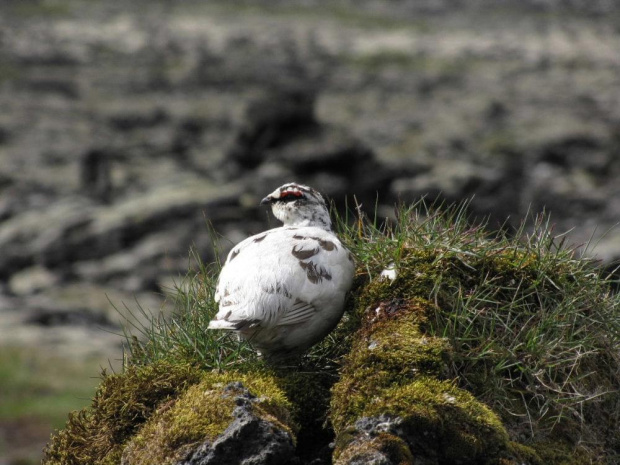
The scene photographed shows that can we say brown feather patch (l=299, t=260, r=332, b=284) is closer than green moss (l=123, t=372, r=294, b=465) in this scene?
No

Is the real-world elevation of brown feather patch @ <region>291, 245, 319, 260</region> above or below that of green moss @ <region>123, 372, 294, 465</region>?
above

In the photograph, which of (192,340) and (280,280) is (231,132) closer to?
(192,340)

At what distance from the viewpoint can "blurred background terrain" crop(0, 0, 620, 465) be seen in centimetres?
4603

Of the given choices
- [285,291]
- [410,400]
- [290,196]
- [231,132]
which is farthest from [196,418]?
[231,132]

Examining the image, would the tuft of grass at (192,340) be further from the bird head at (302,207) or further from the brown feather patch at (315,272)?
the bird head at (302,207)

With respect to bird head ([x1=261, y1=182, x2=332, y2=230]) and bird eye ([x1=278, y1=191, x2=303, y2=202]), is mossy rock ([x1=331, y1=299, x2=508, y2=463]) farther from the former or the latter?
bird eye ([x1=278, y1=191, x2=303, y2=202])

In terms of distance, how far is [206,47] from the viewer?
311 ft

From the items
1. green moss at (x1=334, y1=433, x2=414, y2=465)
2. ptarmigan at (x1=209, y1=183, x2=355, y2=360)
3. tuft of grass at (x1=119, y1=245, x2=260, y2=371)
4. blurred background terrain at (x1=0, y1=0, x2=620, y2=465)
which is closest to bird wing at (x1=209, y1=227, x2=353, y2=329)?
ptarmigan at (x1=209, y1=183, x2=355, y2=360)

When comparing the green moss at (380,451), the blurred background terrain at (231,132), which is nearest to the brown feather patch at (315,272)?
the green moss at (380,451)

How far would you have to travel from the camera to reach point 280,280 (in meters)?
5.63

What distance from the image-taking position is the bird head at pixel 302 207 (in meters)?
6.64

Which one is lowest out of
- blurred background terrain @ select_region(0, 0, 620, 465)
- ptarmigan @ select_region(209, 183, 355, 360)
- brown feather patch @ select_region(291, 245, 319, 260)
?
blurred background terrain @ select_region(0, 0, 620, 465)

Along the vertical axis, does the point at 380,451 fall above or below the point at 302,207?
below

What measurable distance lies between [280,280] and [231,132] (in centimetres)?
6871
